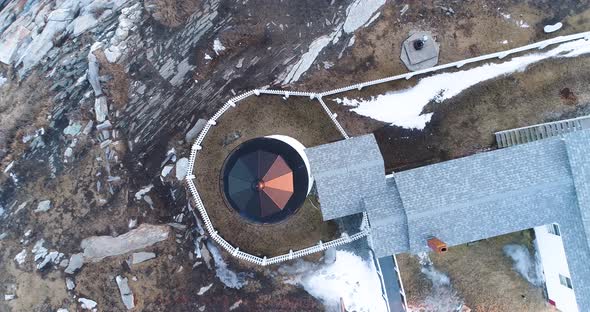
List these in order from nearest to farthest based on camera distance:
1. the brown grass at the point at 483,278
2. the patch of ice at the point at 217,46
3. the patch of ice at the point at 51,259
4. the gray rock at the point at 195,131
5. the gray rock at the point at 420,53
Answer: the brown grass at the point at 483,278 → the patch of ice at the point at 51,259 → the gray rock at the point at 420,53 → the gray rock at the point at 195,131 → the patch of ice at the point at 217,46

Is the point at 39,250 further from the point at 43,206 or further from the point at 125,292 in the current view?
the point at 125,292

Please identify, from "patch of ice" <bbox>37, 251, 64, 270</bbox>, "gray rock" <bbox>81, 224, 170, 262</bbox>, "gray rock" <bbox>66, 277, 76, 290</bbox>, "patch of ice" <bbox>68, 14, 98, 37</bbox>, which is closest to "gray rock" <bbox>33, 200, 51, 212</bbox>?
"patch of ice" <bbox>37, 251, 64, 270</bbox>

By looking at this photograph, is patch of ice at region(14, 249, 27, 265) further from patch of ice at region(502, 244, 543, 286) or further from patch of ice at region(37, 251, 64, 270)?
patch of ice at region(502, 244, 543, 286)

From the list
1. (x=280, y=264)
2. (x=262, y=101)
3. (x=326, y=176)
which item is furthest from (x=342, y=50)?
(x=280, y=264)

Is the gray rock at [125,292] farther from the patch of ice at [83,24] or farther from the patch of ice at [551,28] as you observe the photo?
the patch of ice at [551,28]

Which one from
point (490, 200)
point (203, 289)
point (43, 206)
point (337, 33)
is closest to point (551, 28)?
point (490, 200)

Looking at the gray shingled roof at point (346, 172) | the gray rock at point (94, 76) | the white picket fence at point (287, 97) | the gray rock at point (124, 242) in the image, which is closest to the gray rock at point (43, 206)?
the gray rock at point (124, 242)
